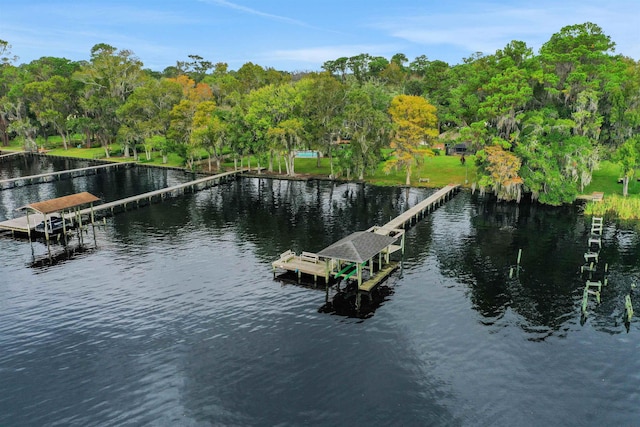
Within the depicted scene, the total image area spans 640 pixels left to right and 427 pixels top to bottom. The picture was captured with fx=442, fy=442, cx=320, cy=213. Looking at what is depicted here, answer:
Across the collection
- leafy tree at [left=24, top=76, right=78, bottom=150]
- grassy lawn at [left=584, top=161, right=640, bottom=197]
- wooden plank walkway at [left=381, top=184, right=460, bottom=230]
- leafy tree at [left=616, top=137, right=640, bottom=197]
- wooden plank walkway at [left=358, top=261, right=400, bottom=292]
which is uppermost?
leafy tree at [left=24, top=76, right=78, bottom=150]

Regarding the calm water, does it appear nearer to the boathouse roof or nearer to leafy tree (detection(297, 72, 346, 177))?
the boathouse roof

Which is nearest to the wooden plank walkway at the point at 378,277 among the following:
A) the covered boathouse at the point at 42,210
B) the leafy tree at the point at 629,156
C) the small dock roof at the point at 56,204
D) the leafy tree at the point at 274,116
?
the covered boathouse at the point at 42,210

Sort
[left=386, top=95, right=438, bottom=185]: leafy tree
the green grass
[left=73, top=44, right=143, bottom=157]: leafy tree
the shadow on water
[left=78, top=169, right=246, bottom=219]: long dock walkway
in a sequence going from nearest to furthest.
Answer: the shadow on water < [left=78, top=169, right=246, bottom=219]: long dock walkway < [left=386, top=95, right=438, bottom=185]: leafy tree < the green grass < [left=73, top=44, right=143, bottom=157]: leafy tree

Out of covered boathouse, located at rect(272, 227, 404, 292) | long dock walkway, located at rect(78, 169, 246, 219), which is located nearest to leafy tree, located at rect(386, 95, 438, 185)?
long dock walkway, located at rect(78, 169, 246, 219)

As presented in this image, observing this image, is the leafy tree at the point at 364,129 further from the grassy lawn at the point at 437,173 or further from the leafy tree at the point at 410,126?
the grassy lawn at the point at 437,173

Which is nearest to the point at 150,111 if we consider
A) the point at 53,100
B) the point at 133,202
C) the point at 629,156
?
the point at 53,100

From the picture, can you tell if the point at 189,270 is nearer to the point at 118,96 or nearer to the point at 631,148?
the point at 631,148

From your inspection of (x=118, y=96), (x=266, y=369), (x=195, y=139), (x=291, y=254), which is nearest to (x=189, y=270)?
(x=291, y=254)
